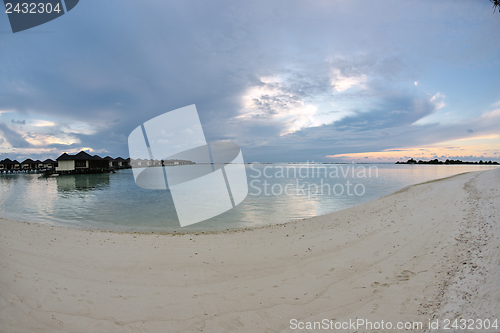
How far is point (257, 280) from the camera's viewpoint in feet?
14.6

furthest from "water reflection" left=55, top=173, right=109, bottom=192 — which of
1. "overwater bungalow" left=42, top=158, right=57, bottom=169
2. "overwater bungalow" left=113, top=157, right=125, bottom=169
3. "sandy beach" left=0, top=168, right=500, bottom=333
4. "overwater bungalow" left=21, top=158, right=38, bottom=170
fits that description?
"overwater bungalow" left=21, top=158, right=38, bottom=170

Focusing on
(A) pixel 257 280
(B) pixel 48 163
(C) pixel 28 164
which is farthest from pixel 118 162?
(A) pixel 257 280

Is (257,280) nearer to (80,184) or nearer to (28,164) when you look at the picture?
(80,184)

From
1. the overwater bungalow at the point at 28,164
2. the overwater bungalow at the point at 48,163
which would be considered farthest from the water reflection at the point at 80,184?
the overwater bungalow at the point at 28,164

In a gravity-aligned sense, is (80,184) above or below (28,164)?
below

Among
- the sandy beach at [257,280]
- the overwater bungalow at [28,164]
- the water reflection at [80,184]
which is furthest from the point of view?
the overwater bungalow at [28,164]

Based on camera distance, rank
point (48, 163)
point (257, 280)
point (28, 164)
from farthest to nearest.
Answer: point (48, 163), point (28, 164), point (257, 280)

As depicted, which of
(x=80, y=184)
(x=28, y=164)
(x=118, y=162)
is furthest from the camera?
(x=118, y=162)

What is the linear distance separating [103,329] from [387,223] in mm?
8700

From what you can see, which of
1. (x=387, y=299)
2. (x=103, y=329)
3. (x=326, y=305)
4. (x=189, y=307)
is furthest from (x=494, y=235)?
(x=103, y=329)

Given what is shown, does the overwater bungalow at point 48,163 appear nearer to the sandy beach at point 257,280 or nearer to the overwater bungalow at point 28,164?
the overwater bungalow at point 28,164

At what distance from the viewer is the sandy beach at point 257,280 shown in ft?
10.1

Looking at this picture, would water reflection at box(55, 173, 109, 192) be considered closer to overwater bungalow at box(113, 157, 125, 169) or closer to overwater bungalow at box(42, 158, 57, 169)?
overwater bungalow at box(42, 158, 57, 169)

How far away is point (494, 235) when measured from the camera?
14.8ft
